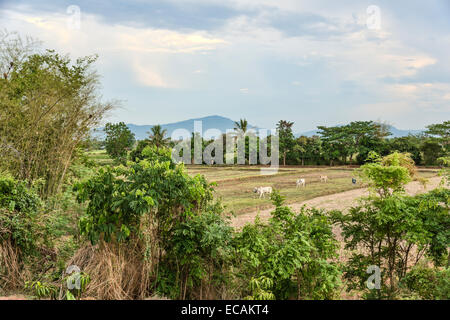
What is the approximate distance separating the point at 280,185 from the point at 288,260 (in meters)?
17.6

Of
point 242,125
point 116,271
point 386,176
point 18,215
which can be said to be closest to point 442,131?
point 242,125

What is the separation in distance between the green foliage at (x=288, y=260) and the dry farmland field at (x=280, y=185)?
280 inches

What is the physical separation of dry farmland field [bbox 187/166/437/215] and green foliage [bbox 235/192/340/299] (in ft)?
23.4

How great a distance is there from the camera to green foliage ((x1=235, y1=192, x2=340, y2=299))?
3.43 meters

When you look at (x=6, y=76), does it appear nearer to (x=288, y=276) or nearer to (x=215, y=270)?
(x=215, y=270)

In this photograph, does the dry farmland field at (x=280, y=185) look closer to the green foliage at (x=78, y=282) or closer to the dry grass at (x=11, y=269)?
the dry grass at (x=11, y=269)

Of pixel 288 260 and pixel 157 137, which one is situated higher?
pixel 157 137

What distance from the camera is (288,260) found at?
3.46m

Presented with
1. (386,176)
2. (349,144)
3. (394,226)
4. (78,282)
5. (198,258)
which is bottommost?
(78,282)

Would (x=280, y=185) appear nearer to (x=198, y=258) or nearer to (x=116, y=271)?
(x=198, y=258)

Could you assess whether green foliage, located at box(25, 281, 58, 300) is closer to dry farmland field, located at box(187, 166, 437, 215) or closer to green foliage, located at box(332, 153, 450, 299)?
green foliage, located at box(332, 153, 450, 299)

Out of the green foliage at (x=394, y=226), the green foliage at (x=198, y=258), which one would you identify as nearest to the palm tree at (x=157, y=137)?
the green foliage at (x=394, y=226)

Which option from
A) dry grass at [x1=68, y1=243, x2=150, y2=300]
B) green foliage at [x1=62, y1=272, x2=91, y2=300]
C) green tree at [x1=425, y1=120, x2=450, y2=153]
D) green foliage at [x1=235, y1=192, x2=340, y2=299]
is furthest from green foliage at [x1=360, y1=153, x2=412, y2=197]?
green tree at [x1=425, y1=120, x2=450, y2=153]

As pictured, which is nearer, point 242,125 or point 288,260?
point 288,260
